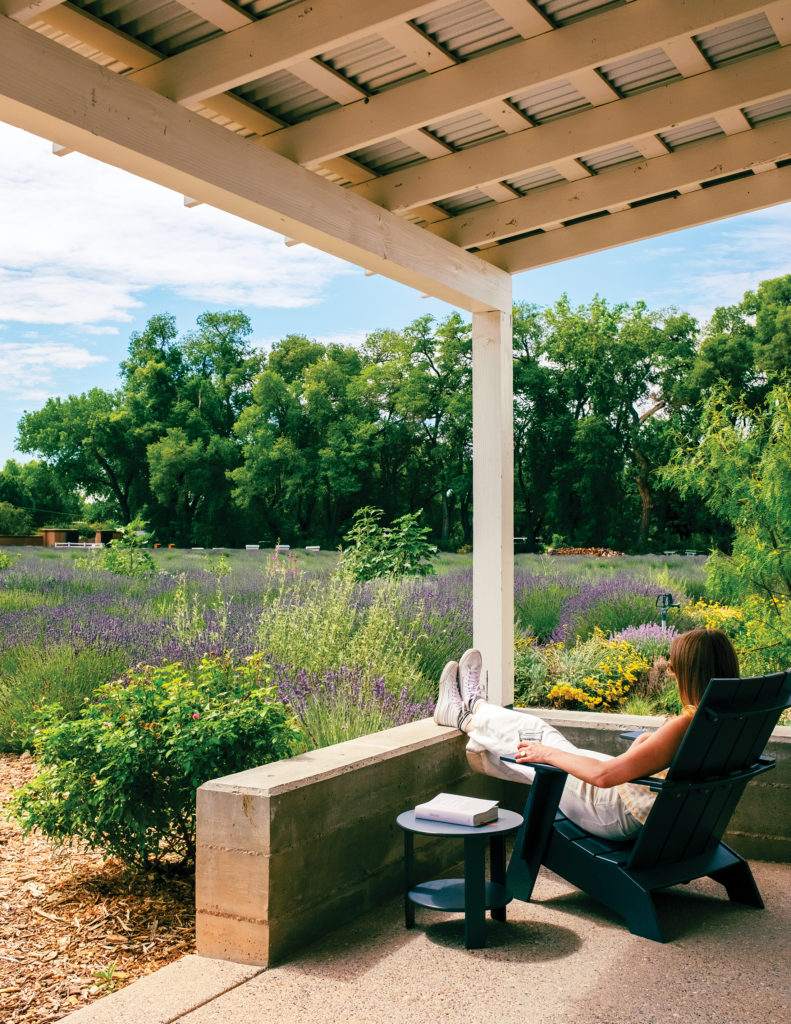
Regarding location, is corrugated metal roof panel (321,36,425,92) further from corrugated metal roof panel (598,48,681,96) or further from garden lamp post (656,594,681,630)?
garden lamp post (656,594,681,630)

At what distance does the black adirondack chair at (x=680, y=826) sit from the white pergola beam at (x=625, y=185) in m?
1.91

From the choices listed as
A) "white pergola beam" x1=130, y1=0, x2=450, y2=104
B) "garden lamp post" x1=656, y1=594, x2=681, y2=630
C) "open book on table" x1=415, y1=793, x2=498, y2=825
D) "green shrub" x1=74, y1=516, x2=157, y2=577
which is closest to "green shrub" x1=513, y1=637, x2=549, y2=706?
"garden lamp post" x1=656, y1=594, x2=681, y2=630

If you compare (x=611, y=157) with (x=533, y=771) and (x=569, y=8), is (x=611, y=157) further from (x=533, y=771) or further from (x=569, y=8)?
(x=533, y=771)

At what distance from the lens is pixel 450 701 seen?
3510mm

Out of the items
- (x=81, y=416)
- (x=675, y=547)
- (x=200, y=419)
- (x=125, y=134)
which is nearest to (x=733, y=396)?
(x=675, y=547)

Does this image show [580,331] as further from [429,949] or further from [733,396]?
[429,949]

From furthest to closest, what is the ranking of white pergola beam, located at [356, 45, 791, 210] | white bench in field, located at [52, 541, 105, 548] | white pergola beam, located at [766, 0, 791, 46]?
white bench in field, located at [52, 541, 105, 548]
white pergola beam, located at [356, 45, 791, 210]
white pergola beam, located at [766, 0, 791, 46]

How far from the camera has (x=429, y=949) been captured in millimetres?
2676

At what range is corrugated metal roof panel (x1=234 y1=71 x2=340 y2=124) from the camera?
9.55 feet

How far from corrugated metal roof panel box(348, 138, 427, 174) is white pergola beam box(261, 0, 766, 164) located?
382 mm

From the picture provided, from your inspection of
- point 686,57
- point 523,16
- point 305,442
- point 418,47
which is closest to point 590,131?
point 686,57

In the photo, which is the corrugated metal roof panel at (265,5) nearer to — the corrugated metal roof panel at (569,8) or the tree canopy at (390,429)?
the corrugated metal roof panel at (569,8)

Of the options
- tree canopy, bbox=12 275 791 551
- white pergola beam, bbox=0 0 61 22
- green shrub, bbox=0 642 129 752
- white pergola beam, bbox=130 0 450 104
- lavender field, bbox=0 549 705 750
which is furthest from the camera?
tree canopy, bbox=12 275 791 551

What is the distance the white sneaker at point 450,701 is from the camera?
3.48m
